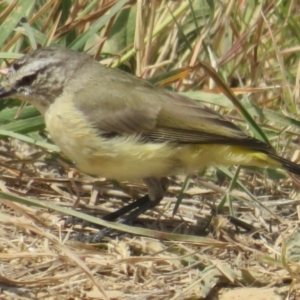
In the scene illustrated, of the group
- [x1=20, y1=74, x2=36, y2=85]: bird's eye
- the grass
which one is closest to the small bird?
[x1=20, y1=74, x2=36, y2=85]: bird's eye

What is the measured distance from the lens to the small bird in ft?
15.0

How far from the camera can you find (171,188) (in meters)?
5.31

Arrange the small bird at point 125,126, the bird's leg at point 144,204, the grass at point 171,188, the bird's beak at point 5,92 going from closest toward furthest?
the grass at point 171,188 → the small bird at point 125,126 → the bird's beak at point 5,92 → the bird's leg at point 144,204

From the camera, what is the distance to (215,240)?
4.38 meters

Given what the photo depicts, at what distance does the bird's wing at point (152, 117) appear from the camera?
467 centimetres

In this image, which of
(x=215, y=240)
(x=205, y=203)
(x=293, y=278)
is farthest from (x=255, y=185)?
(x=293, y=278)

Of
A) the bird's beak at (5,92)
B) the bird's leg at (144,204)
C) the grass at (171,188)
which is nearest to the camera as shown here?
the grass at (171,188)

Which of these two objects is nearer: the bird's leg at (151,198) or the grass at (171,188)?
the grass at (171,188)

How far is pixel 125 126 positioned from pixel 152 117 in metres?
0.17

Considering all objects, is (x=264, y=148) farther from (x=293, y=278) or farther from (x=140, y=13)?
(x=140, y=13)

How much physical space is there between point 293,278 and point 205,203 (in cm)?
125

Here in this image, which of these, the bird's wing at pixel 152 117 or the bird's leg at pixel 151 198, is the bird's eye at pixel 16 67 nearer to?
the bird's wing at pixel 152 117

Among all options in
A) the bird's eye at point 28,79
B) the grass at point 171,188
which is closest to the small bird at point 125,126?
the bird's eye at point 28,79

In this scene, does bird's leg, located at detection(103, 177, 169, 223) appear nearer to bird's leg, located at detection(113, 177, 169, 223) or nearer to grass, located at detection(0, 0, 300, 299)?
bird's leg, located at detection(113, 177, 169, 223)
